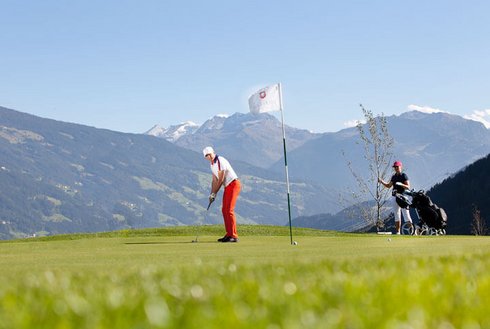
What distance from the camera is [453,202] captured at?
182 metres

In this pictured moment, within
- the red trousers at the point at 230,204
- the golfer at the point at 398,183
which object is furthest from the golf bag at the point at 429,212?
the red trousers at the point at 230,204

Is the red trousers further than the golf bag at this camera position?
No

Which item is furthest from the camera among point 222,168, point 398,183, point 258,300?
point 398,183

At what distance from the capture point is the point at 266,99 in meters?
21.6

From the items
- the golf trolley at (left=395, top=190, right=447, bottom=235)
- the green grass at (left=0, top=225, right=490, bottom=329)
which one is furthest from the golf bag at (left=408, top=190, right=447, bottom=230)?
the green grass at (left=0, top=225, right=490, bottom=329)

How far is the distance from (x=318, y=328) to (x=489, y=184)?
611 ft

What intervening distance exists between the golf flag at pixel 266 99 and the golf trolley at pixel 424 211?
8404 millimetres

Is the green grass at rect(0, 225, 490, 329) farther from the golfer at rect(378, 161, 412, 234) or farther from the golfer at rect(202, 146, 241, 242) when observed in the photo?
the golfer at rect(378, 161, 412, 234)

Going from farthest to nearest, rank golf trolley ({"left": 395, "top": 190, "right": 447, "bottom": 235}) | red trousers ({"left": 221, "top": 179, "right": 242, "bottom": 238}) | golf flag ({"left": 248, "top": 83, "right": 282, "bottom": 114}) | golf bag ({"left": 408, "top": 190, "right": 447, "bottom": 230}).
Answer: golf bag ({"left": 408, "top": 190, "right": 447, "bottom": 230})
golf trolley ({"left": 395, "top": 190, "right": 447, "bottom": 235})
golf flag ({"left": 248, "top": 83, "right": 282, "bottom": 114})
red trousers ({"left": 221, "top": 179, "right": 242, "bottom": 238})

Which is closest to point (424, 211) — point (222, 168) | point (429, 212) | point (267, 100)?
point (429, 212)

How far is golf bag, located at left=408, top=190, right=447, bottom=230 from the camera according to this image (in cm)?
2836

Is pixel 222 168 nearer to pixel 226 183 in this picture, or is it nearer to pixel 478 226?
pixel 226 183

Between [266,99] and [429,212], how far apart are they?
10.8 m

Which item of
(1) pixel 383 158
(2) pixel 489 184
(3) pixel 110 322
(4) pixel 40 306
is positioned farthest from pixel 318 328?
(2) pixel 489 184
